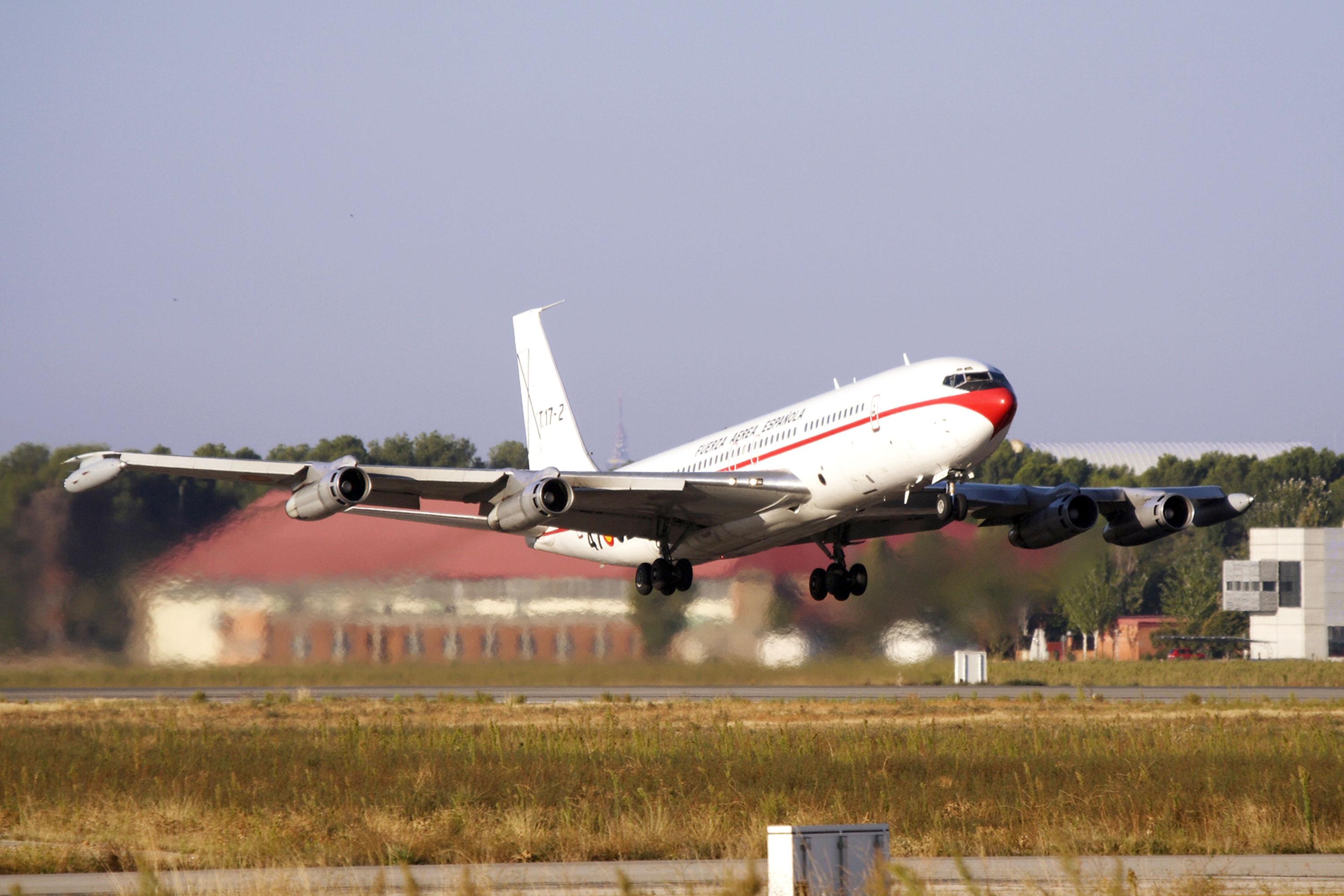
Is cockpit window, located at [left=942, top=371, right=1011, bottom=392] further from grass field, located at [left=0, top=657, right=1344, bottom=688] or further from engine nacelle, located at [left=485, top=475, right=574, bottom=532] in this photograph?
grass field, located at [left=0, top=657, right=1344, bottom=688]

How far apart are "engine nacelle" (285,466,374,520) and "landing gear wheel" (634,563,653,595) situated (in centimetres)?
844

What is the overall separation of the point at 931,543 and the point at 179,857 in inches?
1241

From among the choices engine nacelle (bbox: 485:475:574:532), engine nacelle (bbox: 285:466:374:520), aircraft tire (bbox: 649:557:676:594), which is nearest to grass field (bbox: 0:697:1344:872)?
aircraft tire (bbox: 649:557:676:594)

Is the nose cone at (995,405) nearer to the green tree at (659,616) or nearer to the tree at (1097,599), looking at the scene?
the green tree at (659,616)

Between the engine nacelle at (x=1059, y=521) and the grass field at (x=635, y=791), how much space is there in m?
5.09

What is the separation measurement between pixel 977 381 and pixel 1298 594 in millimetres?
68747

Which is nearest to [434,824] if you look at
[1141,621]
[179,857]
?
[179,857]

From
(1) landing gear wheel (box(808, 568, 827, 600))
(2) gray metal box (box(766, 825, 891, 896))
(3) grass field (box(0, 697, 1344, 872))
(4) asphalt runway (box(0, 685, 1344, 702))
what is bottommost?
(4) asphalt runway (box(0, 685, 1344, 702))

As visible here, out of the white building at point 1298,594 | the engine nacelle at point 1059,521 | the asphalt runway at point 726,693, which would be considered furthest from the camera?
the white building at point 1298,594

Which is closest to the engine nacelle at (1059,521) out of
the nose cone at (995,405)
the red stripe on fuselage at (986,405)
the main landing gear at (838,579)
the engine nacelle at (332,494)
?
the main landing gear at (838,579)

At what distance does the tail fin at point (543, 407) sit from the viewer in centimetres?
4797

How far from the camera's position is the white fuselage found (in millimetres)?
30141

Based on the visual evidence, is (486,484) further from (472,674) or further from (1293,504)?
(1293,504)

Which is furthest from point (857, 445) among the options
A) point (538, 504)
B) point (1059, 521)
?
point (1059, 521)
